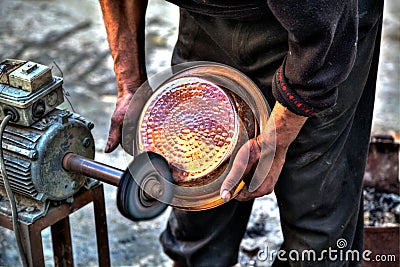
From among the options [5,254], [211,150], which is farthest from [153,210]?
[5,254]

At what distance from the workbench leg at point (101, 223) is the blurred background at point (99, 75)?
642 mm

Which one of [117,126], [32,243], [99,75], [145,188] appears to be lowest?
[99,75]

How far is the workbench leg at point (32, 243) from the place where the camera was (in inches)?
74.5

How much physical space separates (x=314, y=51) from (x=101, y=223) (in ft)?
2.85

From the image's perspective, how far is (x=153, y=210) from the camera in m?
1.65

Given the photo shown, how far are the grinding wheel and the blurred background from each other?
45.9 inches

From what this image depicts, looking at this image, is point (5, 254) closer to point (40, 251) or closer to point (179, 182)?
point (40, 251)

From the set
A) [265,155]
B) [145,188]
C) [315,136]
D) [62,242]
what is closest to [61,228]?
[62,242]

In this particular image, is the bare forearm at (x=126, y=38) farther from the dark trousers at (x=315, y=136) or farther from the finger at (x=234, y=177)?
the finger at (x=234, y=177)

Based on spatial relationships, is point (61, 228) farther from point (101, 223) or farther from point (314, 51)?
point (314, 51)

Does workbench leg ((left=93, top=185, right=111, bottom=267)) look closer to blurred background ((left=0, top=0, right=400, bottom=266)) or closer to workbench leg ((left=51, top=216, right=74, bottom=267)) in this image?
workbench leg ((left=51, top=216, right=74, bottom=267))

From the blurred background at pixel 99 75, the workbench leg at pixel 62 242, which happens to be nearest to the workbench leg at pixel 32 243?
the workbench leg at pixel 62 242

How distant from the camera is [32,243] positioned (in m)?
1.91

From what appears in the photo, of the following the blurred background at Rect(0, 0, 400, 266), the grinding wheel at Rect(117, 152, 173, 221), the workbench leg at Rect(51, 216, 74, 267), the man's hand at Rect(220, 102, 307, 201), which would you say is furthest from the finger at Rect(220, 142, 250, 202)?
the blurred background at Rect(0, 0, 400, 266)
